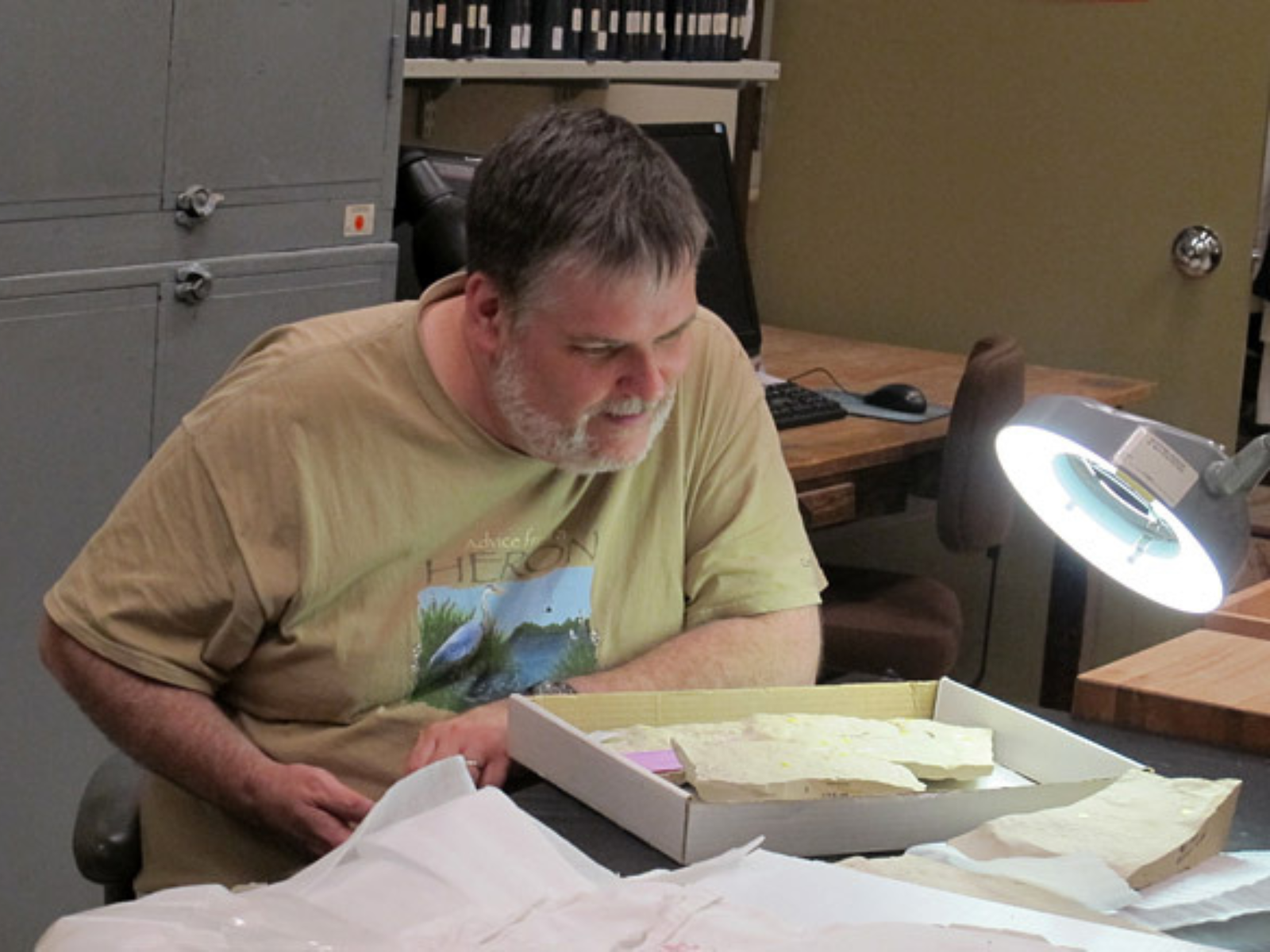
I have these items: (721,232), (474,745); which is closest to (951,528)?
(721,232)

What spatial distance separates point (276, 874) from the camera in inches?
Result: 80.4

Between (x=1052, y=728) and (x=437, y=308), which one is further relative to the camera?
(x=437, y=308)

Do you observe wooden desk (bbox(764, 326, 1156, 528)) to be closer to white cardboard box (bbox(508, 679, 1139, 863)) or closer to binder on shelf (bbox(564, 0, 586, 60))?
binder on shelf (bbox(564, 0, 586, 60))

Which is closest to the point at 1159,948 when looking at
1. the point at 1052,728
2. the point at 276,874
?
the point at 1052,728

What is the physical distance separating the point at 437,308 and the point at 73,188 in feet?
3.52

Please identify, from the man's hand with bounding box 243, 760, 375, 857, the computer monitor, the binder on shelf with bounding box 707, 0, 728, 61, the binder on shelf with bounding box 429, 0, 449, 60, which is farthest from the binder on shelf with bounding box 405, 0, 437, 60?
the man's hand with bounding box 243, 760, 375, 857

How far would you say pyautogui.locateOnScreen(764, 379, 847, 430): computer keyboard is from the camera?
378 centimetres

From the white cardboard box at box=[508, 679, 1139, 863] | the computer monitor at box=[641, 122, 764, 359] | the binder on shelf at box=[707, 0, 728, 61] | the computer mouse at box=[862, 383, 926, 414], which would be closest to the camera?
the white cardboard box at box=[508, 679, 1139, 863]

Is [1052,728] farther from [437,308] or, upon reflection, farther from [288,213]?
[288,213]

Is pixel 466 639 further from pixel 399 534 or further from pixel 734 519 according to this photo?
pixel 734 519

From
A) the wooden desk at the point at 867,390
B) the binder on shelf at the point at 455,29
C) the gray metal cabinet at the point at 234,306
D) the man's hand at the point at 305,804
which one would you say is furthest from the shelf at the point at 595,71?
the man's hand at the point at 305,804

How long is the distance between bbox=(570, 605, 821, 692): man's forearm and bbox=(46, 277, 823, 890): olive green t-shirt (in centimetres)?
6

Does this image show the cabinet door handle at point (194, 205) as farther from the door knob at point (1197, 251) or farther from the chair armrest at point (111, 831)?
the door knob at point (1197, 251)

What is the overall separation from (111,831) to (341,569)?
0.32 metres
